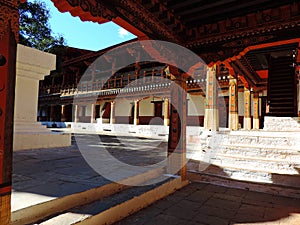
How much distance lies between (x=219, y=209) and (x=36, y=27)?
31.4ft

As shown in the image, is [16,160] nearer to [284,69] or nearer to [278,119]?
[278,119]

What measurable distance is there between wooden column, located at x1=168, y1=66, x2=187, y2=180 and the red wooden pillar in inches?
112

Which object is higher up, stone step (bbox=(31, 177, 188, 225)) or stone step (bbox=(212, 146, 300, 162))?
stone step (bbox=(212, 146, 300, 162))

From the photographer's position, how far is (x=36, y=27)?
888cm

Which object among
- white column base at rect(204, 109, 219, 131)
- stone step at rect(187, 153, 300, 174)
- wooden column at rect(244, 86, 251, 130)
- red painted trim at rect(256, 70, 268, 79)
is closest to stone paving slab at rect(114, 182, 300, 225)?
stone step at rect(187, 153, 300, 174)

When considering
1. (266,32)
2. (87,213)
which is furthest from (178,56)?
(87,213)

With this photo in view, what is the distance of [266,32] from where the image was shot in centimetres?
328

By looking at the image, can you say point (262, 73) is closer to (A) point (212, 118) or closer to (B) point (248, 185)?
(A) point (212, 118)

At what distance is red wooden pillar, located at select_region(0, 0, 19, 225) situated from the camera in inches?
55.3

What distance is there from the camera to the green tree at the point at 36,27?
8.40 m

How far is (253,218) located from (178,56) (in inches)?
110

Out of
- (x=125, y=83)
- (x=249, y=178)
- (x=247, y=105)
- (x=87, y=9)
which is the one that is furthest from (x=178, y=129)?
(x=125, y=83)

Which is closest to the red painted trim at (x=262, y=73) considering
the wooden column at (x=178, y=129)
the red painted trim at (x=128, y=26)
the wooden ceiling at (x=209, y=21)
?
the wooden ceiling at (x=209, y=21)

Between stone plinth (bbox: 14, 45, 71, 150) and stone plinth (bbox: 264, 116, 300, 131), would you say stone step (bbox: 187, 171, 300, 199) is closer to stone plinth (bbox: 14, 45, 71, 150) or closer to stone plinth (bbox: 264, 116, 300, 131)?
stone plinth (bbox: 264, 116, 300, 131)
